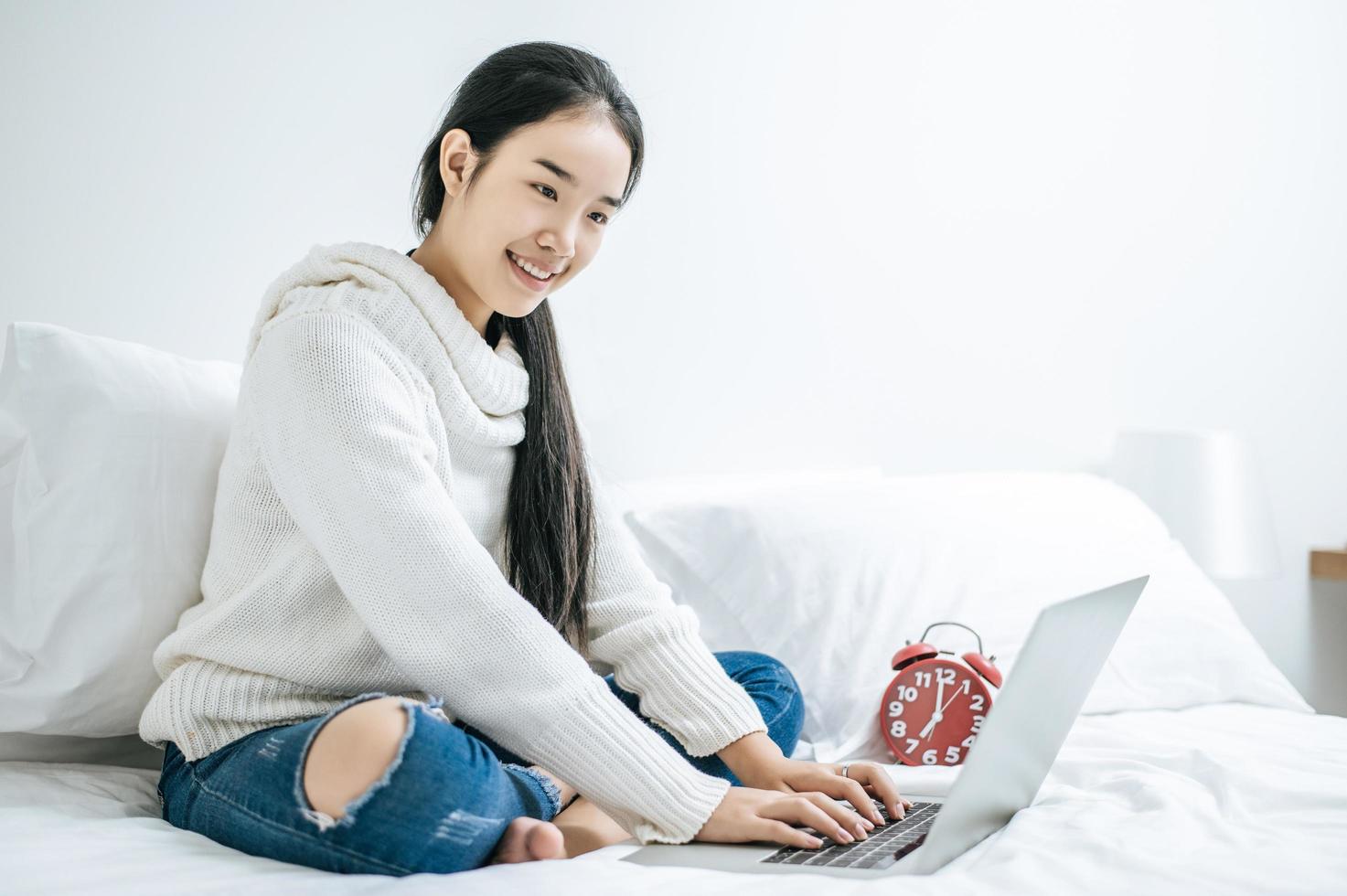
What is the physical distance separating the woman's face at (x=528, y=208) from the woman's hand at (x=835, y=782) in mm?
471

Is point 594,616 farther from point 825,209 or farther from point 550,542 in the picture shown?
point 825,209

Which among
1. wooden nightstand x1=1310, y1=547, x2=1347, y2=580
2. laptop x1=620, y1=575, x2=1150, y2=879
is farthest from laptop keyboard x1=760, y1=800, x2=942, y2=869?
wooden nightstand x1=1310, y1=547, x2=1347, y2=580

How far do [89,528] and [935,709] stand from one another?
83 cm

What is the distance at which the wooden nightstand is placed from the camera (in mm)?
2250

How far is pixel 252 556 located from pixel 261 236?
0.57 m

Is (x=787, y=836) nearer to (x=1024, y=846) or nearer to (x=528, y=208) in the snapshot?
(x=1024, y=846)

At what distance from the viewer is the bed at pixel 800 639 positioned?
0.77 metres

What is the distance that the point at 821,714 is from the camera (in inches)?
53.6

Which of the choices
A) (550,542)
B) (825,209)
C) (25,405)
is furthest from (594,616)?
(825,209)

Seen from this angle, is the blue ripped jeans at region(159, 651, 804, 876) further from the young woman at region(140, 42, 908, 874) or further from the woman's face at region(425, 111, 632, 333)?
the woman's face at region(425, 111, 632, 333)

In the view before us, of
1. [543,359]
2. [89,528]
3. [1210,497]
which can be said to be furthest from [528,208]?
[1210,497]

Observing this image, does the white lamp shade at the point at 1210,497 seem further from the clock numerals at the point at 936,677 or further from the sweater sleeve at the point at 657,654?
the sweater sleeve at the point at 657,654

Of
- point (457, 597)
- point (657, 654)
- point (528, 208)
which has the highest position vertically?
point (528, 208)

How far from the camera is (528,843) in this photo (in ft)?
2.70
